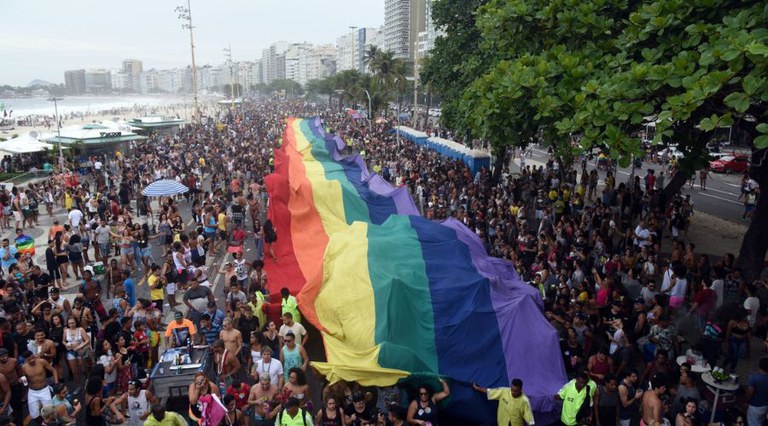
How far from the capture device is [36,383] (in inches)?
308

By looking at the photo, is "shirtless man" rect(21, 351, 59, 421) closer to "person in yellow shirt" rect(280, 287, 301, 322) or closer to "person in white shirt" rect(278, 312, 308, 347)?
"person in white shirt" rect(278, 312, 308, 347)

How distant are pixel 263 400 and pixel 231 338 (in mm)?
1607

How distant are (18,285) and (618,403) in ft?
37.7

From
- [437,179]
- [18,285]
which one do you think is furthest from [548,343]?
[437,179]

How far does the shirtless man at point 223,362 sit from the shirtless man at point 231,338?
0.42 metres

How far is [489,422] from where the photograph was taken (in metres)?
7.84

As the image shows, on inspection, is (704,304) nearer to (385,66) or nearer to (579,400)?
(579,400)

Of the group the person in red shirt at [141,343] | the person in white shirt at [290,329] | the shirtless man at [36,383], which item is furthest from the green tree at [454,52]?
the shirtless man at [36,383]

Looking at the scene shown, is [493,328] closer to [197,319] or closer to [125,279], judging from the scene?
[197,319]

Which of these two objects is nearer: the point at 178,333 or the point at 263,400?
the point at 263,400

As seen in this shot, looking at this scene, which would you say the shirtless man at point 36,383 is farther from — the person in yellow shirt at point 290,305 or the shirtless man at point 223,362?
the person in yellow shirt at point 290,305

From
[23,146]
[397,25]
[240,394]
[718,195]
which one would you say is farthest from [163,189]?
[397,25]

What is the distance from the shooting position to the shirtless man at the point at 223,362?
831 cm

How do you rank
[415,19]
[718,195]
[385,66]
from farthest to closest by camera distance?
[415,19] < [385,66] < [718,195]
